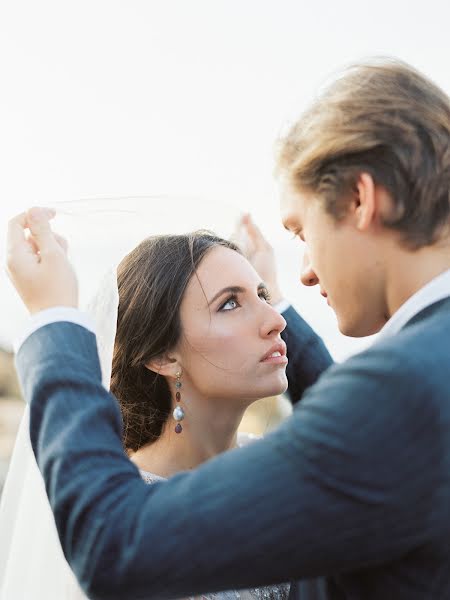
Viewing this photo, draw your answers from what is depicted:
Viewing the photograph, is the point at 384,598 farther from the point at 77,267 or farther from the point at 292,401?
the point at 292,401

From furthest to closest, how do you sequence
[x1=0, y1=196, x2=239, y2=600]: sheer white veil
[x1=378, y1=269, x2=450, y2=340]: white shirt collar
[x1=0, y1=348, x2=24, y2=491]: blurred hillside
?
[x1=0, y1=348, x2=24, y2=491]: blurred hillside
[x1=0, y1=196, x2=239, y2=600]: sheer white veil
[x1=378, y1=269, x2=450, y2=340]: white shirt collar

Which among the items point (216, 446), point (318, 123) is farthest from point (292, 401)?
point (318, 123)

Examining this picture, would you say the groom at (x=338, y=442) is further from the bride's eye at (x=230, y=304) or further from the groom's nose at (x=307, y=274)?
the bride's eye at (x=230, y=304)

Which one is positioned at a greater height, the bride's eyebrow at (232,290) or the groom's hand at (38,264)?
the groom's hand at (38,264)

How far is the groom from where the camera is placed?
1336mm

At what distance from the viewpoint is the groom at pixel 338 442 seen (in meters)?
1.34

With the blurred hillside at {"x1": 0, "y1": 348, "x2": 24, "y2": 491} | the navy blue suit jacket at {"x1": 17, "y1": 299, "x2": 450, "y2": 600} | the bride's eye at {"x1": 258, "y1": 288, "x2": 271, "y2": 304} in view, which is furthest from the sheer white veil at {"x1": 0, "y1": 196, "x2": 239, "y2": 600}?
the navy blue suit jacket at {"x1": 17, "y1": 299, "x2": 450, "y2": 600}

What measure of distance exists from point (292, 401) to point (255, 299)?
51 centimetres

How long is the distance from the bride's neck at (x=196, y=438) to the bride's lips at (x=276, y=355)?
239 millimetres

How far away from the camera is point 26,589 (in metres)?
2.38

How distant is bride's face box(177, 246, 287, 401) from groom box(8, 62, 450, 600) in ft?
4.39

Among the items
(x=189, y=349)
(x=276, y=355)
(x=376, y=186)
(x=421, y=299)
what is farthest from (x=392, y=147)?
(x=189, y=349)

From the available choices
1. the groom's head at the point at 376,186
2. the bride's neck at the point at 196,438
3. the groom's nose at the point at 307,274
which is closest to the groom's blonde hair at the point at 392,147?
the groom's head at the point at 376,186

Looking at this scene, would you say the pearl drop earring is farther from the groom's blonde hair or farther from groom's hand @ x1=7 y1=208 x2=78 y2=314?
the groom's blonde hair
